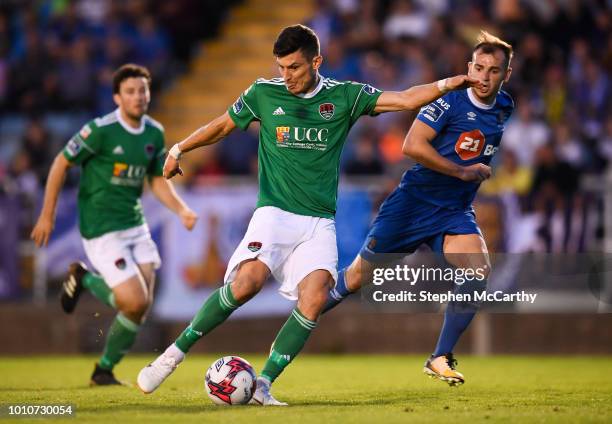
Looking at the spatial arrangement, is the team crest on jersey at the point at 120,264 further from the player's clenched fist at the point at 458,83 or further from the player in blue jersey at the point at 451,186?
the player's clenched fist at the point at 458,83

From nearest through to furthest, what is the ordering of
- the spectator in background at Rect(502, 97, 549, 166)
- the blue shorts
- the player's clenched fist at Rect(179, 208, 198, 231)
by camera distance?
the blue shorts, the player's clenched fist at Rect(179, 208, 198, 231), the spectator in background at Rect(502, 97, 549, 166)

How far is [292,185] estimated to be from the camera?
834 centimetres

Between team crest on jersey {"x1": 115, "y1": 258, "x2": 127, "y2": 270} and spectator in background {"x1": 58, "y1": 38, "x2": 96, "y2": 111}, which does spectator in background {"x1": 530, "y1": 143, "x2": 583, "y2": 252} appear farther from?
spectator in background {"x1": 58, "y1": 38, "x2": 96, "y2": 111}

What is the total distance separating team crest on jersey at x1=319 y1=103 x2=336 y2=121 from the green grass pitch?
2.00 meters

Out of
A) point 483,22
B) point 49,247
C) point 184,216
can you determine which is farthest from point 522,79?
point 184,216

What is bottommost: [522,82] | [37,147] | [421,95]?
[37,147]

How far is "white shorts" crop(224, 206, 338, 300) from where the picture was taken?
816 cm

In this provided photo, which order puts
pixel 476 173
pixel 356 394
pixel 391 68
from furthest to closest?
1. pixel 391 68
2. pixel 356 394
3. pixel 476 173

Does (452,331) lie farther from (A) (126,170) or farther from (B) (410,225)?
(A) (126,170)

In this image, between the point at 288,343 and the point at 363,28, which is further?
Answer: the point at 363,28

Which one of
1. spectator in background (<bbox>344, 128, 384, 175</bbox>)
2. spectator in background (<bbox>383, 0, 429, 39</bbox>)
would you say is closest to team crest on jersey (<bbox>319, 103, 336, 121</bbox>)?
spectator in background (<bbox>344, 128, 384, 175</bbox>)

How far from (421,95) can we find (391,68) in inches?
380

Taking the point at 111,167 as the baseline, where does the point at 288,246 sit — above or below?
below

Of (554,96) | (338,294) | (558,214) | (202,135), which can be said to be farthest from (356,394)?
(554,96)
